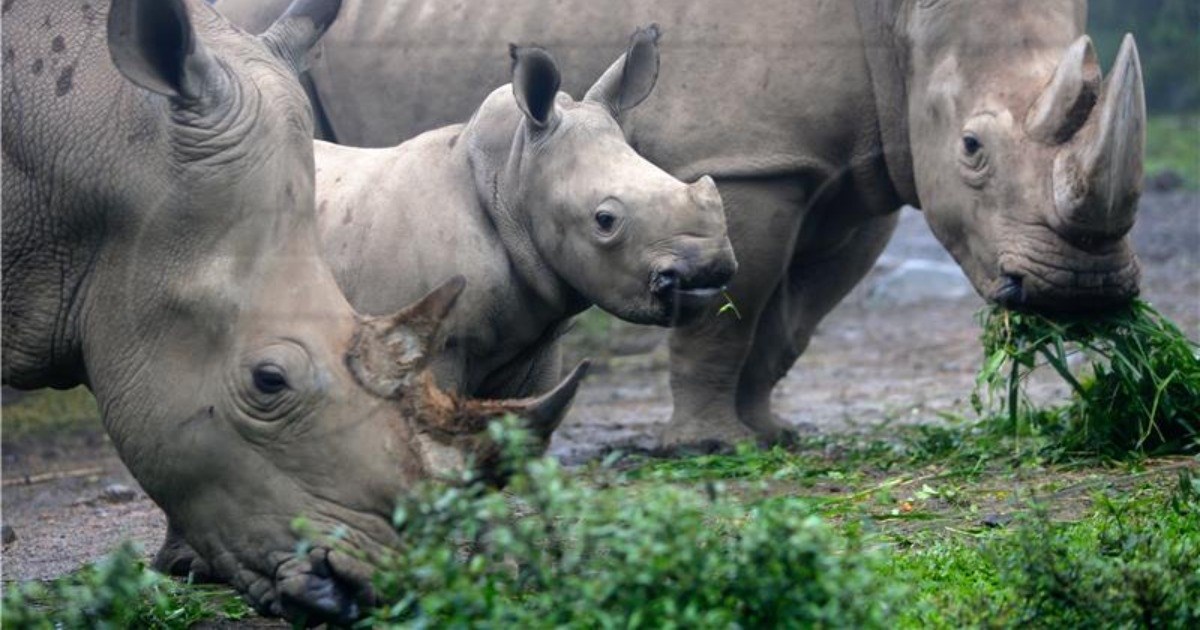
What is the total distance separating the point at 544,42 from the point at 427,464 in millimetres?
3207

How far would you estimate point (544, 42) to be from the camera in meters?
7.00

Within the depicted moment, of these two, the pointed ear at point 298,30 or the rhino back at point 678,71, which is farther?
the rhino back at point 678,71

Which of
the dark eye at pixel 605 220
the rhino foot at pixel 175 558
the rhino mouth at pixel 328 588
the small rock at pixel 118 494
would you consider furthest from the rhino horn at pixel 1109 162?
the small rock at pixel 118 494

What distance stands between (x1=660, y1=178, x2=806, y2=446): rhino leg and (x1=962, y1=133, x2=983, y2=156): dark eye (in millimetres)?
639

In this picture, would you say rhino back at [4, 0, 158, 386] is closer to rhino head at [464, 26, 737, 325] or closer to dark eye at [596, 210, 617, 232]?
rhino head at [464, 26, 737, 325]

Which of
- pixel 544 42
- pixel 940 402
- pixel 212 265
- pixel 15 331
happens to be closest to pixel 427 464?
pixel 212 265

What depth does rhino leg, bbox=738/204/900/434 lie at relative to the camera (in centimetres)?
751

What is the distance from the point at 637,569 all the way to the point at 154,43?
63.6 inches

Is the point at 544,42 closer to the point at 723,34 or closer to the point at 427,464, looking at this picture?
the point at 723,34

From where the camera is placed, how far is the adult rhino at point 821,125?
6082 millimetres

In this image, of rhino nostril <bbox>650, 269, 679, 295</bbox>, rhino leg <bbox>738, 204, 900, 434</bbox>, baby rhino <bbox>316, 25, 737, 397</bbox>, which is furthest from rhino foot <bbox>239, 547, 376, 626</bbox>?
rhino leg <bbox>738, 204, 900, 434</bbox>

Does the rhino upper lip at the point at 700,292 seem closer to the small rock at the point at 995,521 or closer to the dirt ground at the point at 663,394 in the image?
the small rock at the point at 995,521

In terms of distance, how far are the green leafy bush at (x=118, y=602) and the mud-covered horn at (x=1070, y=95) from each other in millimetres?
2809

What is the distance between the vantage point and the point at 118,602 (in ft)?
12.3
